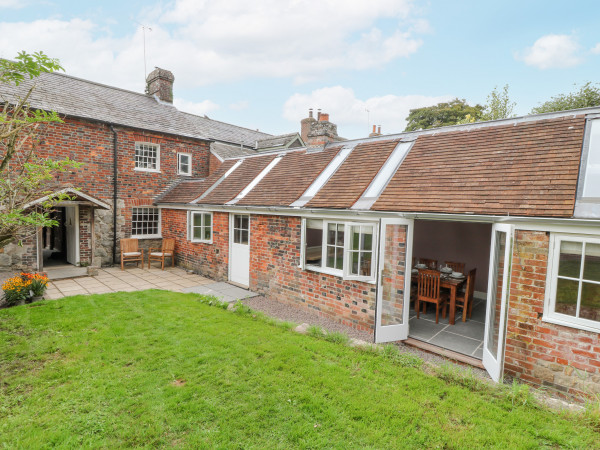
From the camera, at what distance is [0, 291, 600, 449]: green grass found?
328 cm

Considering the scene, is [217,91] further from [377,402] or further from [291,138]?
[377,402]

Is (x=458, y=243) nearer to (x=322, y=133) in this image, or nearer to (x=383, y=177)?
(x=383, y=177)

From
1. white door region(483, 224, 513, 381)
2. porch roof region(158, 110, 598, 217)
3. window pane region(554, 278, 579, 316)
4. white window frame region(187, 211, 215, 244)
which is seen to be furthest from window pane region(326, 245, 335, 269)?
white window frame region(187, 211, 215, 244)

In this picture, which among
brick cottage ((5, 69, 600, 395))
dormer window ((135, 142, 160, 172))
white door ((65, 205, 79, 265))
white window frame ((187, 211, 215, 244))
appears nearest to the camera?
brick cottage ((5, 69, 600, 395))

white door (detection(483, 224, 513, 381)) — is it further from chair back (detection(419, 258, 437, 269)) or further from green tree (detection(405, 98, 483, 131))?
green tree (detection(405, 98, 483, 131))

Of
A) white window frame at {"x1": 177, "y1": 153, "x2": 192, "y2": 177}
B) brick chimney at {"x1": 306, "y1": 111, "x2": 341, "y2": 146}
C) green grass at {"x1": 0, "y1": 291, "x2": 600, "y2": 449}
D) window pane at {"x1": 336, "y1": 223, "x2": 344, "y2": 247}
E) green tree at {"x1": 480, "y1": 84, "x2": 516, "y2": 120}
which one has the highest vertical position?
green tree at {"x1": 480, "y1": 84, "x2": 516, "y2": 120}

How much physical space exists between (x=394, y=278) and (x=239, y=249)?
18.4ft

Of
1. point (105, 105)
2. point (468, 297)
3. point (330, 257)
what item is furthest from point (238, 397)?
point (105, 105)

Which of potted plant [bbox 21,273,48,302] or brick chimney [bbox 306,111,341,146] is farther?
brick chimney [bbox 306,111,341,146]

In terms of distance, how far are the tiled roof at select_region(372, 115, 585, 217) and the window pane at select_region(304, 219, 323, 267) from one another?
168 cm

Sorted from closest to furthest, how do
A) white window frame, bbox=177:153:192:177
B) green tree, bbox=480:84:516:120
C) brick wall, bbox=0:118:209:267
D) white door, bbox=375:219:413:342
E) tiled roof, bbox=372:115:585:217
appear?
tiled roof, bbox=372:115:585:217
white door, bbox=375:219:413:342
brick wall, bbox=0:118:209:267
white window frame, bbox=177:153:192:177
green tree, bbox=480:84:516:120

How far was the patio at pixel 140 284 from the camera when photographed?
9.06 metres

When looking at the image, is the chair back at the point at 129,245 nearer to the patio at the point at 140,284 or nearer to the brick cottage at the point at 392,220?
the brick cottage at the point at 392,220

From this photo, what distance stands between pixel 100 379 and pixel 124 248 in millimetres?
9398
